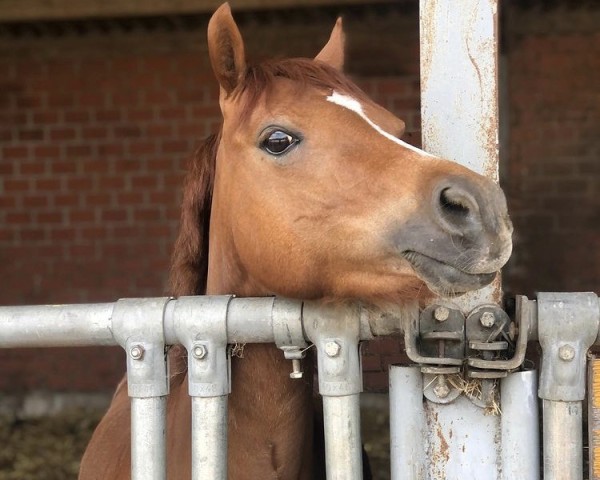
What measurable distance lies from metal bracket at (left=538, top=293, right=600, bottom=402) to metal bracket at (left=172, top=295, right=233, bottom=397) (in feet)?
1.57

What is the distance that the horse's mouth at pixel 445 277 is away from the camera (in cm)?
109

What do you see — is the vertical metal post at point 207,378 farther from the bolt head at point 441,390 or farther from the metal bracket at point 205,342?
the bolt head at point 441,390

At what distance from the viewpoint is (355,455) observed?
3.63 feet

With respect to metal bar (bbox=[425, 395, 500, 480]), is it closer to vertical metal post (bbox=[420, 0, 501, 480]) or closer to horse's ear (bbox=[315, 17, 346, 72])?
vertical metal post (bbox=[420, 0, 501, 480])

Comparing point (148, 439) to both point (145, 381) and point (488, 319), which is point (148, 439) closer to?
point (145, 381)

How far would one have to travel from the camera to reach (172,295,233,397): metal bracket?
114cm

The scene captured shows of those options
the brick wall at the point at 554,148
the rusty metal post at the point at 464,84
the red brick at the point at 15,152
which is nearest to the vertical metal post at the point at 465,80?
the rusty metal post at the point at 464,84

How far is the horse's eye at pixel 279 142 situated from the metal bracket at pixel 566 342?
51cm

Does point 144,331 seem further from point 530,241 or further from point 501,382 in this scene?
point 530,241

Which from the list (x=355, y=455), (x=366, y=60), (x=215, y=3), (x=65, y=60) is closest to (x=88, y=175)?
(x=65, y=60)

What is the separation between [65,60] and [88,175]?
758mm

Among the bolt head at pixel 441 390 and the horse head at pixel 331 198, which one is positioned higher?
the horse head at pixel 331 198

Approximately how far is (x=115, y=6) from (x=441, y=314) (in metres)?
3.36

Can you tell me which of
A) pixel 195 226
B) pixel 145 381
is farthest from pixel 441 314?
pixel 195 226
